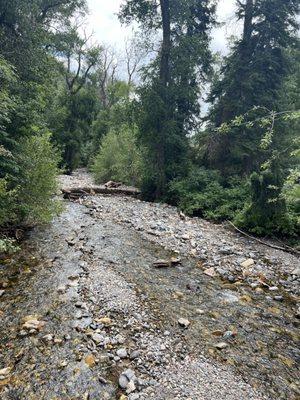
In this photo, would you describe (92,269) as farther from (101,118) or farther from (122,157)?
(101,118)

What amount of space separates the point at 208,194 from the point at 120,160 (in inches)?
340

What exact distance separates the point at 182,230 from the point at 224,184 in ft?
16.6

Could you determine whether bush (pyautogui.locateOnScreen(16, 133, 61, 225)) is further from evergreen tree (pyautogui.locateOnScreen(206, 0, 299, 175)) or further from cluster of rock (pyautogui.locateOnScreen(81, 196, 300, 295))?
evergreen tree (pyautogui.locateOnScreen(206, 0, 299, 175))

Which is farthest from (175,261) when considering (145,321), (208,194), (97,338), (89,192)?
(89,192)

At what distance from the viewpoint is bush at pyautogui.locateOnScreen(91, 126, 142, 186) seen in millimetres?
18736

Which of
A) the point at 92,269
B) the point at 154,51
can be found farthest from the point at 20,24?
the point at 92,269

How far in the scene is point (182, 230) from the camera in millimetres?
10172

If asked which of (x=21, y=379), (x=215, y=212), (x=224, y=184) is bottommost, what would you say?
(x=21, y=379)

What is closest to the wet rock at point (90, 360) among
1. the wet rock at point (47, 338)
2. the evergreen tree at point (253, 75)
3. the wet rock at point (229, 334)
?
the wet rock at point (47, 338)

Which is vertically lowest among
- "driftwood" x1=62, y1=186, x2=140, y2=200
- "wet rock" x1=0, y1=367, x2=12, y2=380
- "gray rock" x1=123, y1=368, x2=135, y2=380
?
"wet rock" x1=0, y1=367, x2=12, y2=380

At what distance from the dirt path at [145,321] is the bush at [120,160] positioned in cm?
1019

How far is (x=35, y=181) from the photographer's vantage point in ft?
28.8

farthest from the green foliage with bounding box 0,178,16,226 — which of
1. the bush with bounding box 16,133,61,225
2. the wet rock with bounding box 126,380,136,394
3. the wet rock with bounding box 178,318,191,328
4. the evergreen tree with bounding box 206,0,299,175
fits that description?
the evergreen tree with bounding box 206,0,299,175

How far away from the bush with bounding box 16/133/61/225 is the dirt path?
0.71 m
